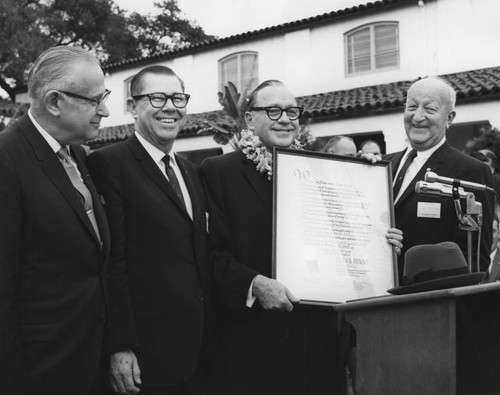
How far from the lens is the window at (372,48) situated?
1962cm

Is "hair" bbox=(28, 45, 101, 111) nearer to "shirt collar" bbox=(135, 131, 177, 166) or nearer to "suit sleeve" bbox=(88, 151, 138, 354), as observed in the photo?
"suit sleeve" bbox=(88, 151, 138, 354)

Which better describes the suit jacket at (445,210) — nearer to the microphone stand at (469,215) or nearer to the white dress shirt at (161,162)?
the microphone stand at (469,215)

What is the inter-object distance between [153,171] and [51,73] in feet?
2.66

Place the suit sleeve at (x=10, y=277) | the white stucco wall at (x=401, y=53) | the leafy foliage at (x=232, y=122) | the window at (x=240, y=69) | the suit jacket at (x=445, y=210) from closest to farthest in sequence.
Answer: the suit sleeve at (x=10, y=277) → the suit jacket at (x=445, y=210) → the leafy foliage at (x=232, y=122) → the white stucco wall at (x=401, y=53) → the window at (x=240, y=69)

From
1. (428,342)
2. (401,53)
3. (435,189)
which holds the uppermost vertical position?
(401,53)

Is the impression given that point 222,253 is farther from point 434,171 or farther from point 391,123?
point 391,123

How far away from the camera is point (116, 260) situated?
3080 mm

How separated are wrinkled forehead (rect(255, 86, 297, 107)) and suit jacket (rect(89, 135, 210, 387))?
78 centimetres

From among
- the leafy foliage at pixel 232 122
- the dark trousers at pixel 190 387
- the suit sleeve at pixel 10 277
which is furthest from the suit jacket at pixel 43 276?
the leafy foliage at pixel 232 122

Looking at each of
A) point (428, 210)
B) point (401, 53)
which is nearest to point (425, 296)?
point (428, 210)

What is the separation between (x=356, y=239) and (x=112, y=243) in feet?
4.43

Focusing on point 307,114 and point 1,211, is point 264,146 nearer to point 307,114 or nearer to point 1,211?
point 1,211

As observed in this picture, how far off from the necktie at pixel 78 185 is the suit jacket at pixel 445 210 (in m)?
1.88

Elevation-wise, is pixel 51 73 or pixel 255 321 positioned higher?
pixel 51 73
